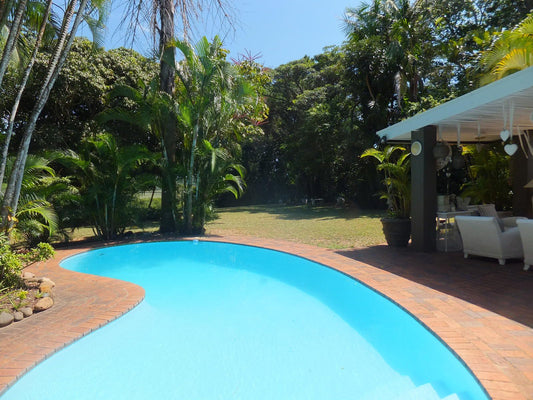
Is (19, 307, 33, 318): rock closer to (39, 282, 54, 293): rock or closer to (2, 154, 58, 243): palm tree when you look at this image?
(39, 282, 54, 293): rock

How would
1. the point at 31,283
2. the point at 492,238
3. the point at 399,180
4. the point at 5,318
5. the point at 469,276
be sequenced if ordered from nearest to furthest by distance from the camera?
the point at 5,318 → the point at 31,283 → the point at 469,276 → the point at 492,238 → the point at 399,180

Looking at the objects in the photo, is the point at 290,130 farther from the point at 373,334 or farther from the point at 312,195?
the point at 373,334

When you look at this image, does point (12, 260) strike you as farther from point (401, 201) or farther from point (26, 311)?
point (401, 201)

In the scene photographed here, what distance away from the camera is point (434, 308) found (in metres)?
4.11

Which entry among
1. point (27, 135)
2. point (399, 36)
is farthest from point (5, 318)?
point (399, 36)

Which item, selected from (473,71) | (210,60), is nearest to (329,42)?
(473,71)

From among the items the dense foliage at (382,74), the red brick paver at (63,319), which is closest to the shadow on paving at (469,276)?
the red brick paver at (63,319)

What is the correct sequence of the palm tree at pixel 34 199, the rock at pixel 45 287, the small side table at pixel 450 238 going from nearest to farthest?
1. the rock at pixel 45 287
2. the palm tree at pixel 34 199
3. the small side table at pixel 450 238

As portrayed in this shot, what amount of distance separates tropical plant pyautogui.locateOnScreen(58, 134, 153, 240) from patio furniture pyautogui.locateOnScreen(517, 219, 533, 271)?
9063 millimetres

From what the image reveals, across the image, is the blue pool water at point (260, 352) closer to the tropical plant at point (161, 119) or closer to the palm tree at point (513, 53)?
the tropical plant at point (161, 119)

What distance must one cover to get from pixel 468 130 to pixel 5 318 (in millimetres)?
9450

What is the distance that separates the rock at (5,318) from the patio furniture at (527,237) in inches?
276

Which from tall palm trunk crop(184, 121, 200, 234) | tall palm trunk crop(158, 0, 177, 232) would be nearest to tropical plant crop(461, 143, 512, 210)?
tall palm trunk crop(184, 121, 200, 234)

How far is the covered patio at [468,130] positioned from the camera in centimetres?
530
